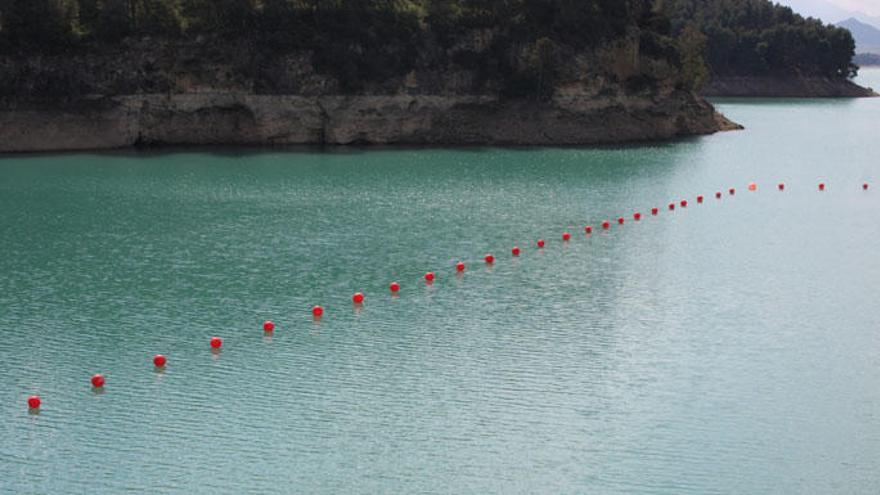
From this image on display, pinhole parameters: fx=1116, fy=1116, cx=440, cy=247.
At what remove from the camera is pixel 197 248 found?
121 feet

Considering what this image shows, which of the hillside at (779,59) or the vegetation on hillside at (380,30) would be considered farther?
the hillside at (779,59)

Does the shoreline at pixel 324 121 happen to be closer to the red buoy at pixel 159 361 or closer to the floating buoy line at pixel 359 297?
the floating buoy line at pixel 359 297

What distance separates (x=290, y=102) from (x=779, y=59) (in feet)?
309

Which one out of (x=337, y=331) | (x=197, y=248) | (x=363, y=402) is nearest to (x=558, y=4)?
(x=197, y=248)

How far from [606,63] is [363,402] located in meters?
54.4

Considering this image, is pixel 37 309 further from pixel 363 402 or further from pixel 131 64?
pixel 131 64

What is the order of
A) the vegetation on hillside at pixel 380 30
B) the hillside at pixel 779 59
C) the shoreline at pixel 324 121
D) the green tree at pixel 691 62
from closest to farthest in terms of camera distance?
the shoreline at pixel 324 121 < the vegetation on hillside at pixel 380 30 < the green tree at pixel 691 62 < the hillside at pixel 779 59

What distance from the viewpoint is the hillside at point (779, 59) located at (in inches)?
5591

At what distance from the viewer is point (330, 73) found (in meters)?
68.8

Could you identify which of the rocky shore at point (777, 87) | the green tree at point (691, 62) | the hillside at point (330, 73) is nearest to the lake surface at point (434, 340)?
the hillside at point (330, 73)

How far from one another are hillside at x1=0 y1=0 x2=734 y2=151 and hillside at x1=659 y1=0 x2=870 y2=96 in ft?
226

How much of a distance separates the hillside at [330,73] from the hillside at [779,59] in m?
68.9

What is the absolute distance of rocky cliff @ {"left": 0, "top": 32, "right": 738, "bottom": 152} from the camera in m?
63.6

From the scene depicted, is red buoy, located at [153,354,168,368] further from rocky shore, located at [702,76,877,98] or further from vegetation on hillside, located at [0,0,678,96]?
rocky shore, located at [702,76,877,98]
